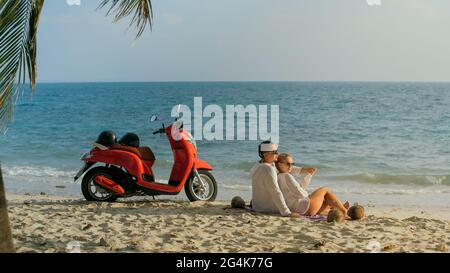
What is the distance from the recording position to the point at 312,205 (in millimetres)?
6590

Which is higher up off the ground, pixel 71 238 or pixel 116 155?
pixel 116 155

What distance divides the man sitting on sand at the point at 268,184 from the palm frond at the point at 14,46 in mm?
2529

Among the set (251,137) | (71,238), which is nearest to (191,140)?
(71,238)

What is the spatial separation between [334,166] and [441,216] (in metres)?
7.38

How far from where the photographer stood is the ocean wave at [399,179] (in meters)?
13.2

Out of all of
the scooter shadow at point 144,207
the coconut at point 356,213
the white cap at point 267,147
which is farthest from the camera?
the scooter shadow at point 144,207

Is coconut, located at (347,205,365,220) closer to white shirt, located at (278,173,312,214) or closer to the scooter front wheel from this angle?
white shirt, located at (278,173,312,214)

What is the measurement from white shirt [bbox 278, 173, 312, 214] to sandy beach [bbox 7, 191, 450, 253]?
8.1 inches

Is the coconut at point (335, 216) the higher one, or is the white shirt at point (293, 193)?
the white shirt at point (293, 193)

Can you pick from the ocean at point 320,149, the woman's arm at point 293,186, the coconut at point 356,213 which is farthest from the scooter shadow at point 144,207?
the ocean at point 320,149

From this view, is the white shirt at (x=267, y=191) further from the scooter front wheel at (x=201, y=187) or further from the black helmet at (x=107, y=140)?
the black helmet at (x=107, y=140)

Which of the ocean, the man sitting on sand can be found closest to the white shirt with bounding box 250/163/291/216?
the man sitting on sand

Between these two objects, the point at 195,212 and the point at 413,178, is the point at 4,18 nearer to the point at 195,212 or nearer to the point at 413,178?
the point at 195,212

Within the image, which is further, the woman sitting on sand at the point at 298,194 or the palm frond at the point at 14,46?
the woman sitting on sand at the point at 298,194
